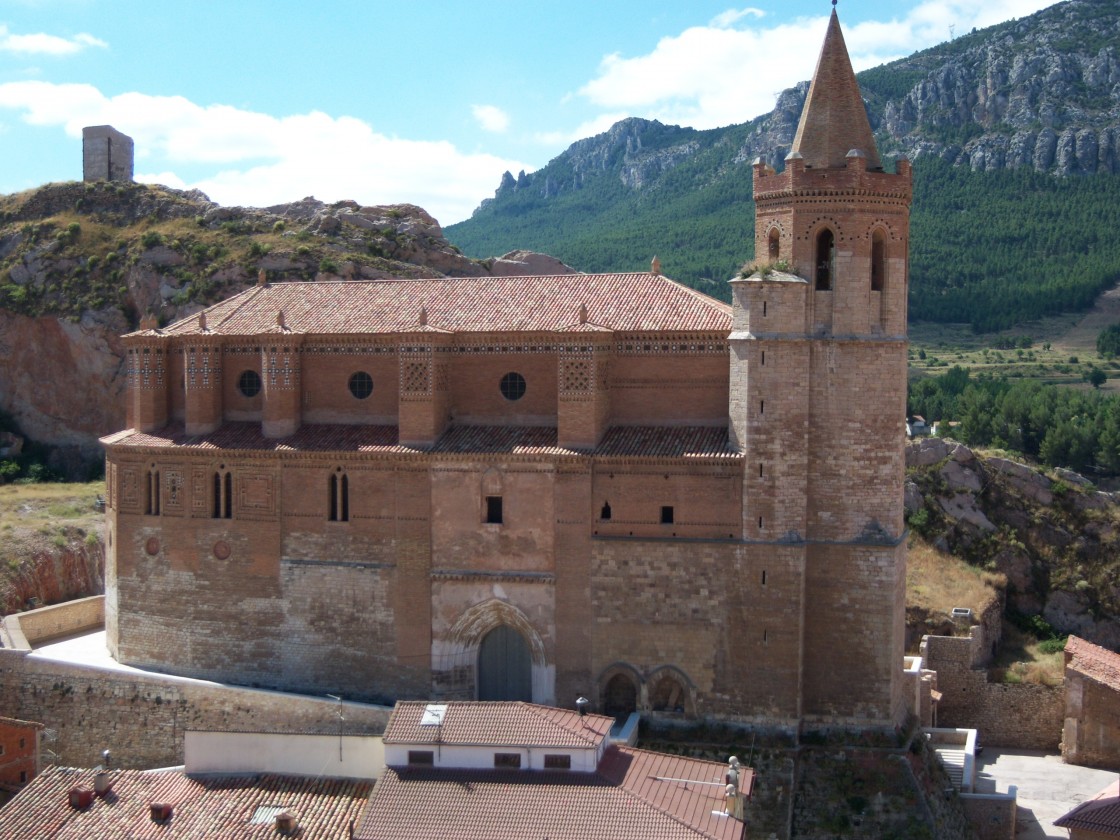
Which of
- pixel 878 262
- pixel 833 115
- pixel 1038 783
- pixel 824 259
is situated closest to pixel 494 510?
pixel 824 259

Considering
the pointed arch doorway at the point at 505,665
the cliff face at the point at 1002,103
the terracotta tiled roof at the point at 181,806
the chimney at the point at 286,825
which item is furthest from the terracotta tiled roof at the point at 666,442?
Result: the cliff face at the point at 1002,103

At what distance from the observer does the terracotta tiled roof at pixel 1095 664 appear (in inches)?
1249

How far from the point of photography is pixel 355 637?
27.9 metres

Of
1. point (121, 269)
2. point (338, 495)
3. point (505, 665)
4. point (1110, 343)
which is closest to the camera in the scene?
point (505, 665)

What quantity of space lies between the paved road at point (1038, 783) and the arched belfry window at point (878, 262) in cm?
1212

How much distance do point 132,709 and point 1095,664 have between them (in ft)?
82.2

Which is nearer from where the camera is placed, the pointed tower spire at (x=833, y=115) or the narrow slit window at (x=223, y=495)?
the pointed tower spire at (x=833, y=115)

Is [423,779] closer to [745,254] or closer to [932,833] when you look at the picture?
[932,833]

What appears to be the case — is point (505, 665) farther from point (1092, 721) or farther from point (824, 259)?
point (1092, 721)

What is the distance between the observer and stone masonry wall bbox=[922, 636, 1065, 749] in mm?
33500

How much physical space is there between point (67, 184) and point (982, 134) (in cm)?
7069

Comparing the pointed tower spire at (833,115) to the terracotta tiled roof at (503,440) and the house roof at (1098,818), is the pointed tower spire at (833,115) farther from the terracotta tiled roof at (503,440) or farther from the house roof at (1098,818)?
the house roof at (1098,818)

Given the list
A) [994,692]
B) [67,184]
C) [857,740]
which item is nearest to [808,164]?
[857,740]

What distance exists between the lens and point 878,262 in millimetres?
25828
